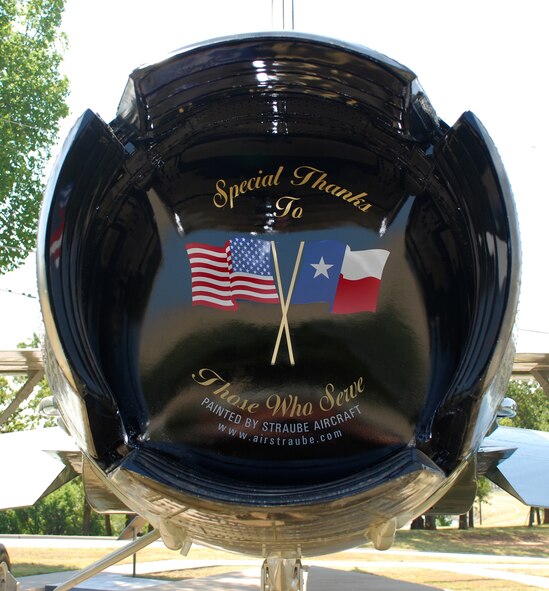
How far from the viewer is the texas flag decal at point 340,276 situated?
271 cm

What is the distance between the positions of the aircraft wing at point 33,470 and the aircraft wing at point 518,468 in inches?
104

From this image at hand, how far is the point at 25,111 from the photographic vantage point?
1600cm

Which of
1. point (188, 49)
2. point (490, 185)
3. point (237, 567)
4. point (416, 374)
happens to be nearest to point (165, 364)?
point (416, 374)

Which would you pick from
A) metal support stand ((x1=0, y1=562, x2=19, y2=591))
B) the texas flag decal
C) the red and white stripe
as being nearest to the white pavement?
metal support stand ((x1=0, y1=562, x2=19, y2=591))

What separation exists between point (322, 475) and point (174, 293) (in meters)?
0.81

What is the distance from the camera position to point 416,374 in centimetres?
270

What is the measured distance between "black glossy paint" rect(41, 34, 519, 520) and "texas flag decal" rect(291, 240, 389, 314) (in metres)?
0.03

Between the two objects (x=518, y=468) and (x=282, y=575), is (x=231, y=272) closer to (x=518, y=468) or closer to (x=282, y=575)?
(x=282, y=575)

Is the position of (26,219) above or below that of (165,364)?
above

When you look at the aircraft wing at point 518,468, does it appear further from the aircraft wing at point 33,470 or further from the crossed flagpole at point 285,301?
the aircraft wing at point 33,470

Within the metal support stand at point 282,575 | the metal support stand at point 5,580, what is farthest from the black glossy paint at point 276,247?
the metal support stand at point 5,580

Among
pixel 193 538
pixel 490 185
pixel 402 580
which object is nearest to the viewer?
pixel 490 185

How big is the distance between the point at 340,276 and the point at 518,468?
2955 millimetres

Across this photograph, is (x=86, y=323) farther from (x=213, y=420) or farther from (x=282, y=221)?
(x=282, y=221)
